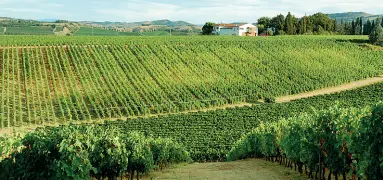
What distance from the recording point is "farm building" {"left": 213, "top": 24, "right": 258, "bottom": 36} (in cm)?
13438

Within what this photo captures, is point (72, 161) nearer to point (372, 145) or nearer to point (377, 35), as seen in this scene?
point (372, 145)

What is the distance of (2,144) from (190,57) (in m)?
62.5

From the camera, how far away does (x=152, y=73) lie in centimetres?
6500

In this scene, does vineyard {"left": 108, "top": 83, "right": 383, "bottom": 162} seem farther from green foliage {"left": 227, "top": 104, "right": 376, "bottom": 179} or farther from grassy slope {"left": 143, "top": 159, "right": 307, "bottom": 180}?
green foliage {"left": 227, "top": 104, "right": 376, "bottom": 179}

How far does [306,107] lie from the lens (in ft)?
163

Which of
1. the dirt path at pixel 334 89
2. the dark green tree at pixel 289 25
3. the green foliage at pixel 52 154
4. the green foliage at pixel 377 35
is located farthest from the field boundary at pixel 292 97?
the dark green tree at pixel 289 25

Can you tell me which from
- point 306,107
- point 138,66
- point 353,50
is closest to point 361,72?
point 353,50

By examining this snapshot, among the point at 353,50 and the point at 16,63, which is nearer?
the point at 16,63

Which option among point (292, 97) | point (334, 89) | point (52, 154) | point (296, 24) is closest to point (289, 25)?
point (296, 24)

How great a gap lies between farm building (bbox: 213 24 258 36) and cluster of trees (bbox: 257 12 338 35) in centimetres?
486

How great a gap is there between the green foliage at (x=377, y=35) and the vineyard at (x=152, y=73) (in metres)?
12.5

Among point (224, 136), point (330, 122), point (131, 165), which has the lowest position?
point (224, 136)

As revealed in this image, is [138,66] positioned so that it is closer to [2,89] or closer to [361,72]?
[2,89]

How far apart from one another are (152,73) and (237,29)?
7609 centimetres
